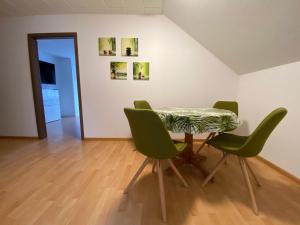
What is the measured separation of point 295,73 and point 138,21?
247 cm

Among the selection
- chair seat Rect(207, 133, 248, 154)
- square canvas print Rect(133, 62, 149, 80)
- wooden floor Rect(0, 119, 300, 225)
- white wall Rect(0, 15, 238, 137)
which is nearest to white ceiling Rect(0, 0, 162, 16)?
white wall Rect(0, 15, 238, 137)

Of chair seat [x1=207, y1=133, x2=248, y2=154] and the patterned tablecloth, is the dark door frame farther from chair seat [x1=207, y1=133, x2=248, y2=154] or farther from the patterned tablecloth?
chair seat [x1=207, y1=133, x2=248, y2=154]

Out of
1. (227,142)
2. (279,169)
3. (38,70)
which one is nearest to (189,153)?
(227,142)

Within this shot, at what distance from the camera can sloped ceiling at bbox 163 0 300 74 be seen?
5.02 ft

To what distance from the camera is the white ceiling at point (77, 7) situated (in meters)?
2.49

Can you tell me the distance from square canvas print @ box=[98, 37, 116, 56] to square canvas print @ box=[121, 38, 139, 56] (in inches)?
6.6

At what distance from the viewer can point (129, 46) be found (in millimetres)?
2922

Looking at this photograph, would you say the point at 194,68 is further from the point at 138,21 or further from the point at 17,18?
the point at 17,18

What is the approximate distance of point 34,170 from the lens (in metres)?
2.00

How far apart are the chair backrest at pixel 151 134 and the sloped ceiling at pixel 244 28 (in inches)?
60.5

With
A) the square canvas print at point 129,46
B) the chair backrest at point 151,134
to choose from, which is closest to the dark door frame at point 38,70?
the square canvas print at point 129,46

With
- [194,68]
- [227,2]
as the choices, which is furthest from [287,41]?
[194,68]

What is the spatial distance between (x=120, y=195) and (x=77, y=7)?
296 cm

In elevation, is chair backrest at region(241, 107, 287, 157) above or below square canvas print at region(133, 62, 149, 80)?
below
